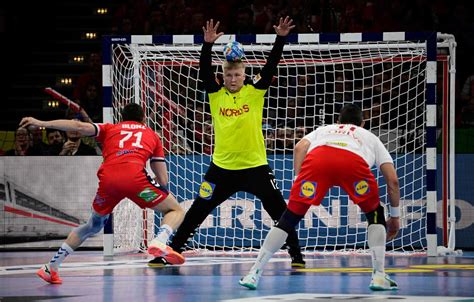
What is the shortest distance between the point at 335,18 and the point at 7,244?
7434 millimetres

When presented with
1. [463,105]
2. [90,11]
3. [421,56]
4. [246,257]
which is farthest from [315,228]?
[90,11]

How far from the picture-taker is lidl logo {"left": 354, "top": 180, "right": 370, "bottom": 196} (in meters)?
9.12

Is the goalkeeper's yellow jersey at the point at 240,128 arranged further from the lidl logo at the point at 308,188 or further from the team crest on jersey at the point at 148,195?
the lidl logo at the point at 308,188

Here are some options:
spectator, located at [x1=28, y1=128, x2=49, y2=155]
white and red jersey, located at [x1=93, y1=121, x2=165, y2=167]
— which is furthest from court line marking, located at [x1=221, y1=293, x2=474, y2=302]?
spectator, located at [x1=28, y1=128, x2=49, y2=155]

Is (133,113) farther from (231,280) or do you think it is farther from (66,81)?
(66,81)

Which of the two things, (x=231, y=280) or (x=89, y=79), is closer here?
(x=231, y=280)

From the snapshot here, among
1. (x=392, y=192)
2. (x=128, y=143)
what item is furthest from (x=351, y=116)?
(x=128, y=143)

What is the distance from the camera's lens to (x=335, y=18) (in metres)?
19.4

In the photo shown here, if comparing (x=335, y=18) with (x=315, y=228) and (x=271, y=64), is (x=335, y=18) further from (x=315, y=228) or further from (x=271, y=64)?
(x=271, y=64)

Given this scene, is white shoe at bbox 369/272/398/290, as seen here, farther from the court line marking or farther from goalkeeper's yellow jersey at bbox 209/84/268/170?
goalkeeper's yellow jersey at bbox 209/84/268/170

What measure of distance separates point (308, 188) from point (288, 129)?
664cm

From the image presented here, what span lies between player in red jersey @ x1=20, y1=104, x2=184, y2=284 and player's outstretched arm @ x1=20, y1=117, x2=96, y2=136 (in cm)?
2

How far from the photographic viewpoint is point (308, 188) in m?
9.10

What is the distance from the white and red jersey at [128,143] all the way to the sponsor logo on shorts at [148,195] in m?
0.31
